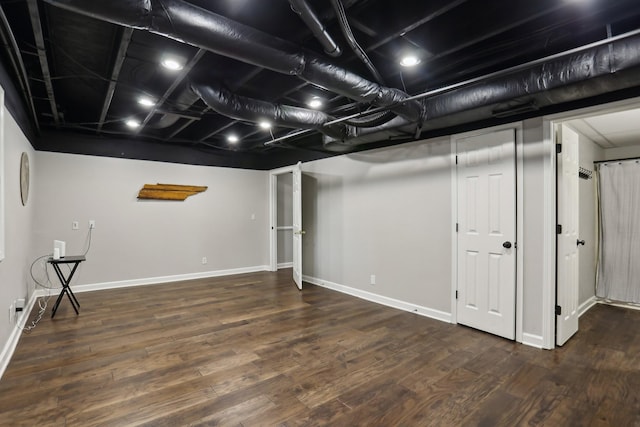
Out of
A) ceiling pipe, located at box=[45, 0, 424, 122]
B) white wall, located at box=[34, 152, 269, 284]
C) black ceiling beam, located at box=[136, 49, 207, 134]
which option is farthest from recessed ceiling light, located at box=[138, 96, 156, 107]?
white wall, located at box=[34, 152, 269, 284]

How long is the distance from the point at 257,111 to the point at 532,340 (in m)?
3.53

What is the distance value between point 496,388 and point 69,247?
231 inches

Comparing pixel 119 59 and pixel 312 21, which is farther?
pixel 119 59

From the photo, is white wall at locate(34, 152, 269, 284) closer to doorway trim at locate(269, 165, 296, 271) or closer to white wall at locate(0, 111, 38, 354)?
doorway trim at locate(269, 165, 296, 271)

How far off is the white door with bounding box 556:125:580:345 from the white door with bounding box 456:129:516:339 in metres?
0.38

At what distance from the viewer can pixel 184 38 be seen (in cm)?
193

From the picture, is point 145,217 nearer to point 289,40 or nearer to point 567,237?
point 289,40

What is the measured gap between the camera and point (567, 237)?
10.7 feet

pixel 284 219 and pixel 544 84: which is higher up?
pixel 544 84

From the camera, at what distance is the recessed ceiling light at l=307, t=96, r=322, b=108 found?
3.75 m

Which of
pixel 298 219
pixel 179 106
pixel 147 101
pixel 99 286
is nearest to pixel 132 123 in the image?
pixel 147 101

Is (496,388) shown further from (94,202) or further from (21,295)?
(94,202)

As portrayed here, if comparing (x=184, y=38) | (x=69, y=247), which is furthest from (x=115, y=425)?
(x=69, y=247)

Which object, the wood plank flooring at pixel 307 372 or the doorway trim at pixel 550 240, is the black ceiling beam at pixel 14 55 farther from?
the doorway trim at pixel 550 240
